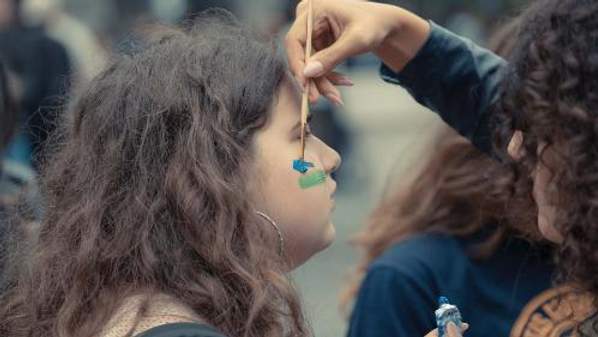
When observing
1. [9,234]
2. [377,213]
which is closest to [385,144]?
[377,213]

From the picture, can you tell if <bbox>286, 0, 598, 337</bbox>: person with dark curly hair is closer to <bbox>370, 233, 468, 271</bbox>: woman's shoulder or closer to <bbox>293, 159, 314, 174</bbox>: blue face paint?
<bbox>293, 159, 314, 174</bbox>: blue face paint

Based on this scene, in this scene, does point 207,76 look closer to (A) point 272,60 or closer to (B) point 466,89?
(A) point 272,60

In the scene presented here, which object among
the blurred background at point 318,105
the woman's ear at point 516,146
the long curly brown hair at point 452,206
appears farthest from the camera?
the blurred background at point 318,105

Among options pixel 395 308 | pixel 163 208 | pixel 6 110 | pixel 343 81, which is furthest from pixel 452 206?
pixel 6 110

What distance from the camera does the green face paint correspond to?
202 cm

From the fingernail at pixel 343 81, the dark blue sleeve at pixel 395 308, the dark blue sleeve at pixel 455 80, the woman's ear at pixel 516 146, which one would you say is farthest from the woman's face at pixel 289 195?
the dark blue sleeve at pixel 395 308

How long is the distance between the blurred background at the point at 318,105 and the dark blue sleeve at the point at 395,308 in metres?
0.10

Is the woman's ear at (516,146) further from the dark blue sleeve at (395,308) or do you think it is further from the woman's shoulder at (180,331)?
the woman's shoulder at (180,331)

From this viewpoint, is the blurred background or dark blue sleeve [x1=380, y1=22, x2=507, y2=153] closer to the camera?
dark blue sleeve [x1=380, y1=22, x2=507, y2=153]

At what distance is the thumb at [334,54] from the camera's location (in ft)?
6.88

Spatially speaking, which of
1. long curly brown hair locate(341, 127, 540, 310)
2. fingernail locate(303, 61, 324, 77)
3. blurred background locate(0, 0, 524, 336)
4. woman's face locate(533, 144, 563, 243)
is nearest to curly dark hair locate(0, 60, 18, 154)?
blurred background locate(0, 0, 524, 336)

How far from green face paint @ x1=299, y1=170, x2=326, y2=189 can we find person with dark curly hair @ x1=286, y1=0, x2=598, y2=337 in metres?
0.15

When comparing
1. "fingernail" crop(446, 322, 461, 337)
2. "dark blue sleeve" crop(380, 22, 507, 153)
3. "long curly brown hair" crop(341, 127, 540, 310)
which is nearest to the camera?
"fingernail" crop(446, 322, 461, 337)

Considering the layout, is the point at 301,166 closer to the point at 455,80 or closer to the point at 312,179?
the point at 312,179
